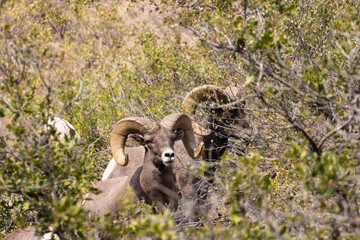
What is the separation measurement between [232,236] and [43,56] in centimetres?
254

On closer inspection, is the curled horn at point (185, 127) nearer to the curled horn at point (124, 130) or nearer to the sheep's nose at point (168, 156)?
the curled horn at point (124, 130)

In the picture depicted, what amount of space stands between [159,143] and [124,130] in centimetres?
72

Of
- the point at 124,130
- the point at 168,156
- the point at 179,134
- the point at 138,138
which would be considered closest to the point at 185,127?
the point at 179,134

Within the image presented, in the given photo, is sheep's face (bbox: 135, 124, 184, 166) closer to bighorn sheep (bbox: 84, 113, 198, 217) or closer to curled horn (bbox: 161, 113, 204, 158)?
bighorn sheep (bbox: 84, 113, 198, 217)

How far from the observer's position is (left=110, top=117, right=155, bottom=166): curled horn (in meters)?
8.38

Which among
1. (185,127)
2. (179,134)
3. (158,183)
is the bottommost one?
(158,183)

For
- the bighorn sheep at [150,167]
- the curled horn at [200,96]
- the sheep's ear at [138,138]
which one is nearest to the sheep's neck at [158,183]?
the bighorn sheep at [150,167]

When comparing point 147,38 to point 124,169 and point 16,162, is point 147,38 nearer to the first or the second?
point 124,169

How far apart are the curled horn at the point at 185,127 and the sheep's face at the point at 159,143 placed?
20 centimetres

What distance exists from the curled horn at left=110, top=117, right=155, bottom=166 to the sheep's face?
12 cm

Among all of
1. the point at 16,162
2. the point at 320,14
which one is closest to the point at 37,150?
the point at 16,162

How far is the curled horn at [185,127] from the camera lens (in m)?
8.55

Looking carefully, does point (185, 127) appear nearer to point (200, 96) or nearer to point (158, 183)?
point (200, 96)

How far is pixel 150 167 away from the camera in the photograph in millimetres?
8125
